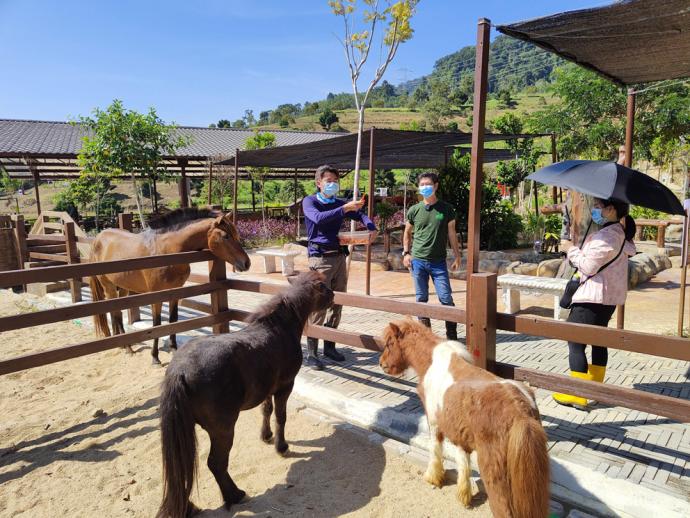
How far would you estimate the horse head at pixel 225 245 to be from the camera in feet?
14.6

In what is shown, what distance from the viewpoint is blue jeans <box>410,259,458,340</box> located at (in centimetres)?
450

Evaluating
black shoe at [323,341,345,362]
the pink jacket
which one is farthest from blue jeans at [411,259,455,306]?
the pink jacket

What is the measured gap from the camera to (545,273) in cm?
789

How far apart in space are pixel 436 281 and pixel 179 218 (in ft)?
9.33

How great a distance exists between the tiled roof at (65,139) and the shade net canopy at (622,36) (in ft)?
48.3

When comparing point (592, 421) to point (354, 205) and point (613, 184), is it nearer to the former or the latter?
point (613, 184)

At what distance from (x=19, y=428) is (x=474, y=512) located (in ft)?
11.4

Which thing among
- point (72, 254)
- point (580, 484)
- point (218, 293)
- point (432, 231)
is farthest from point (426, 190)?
point (72, 254)

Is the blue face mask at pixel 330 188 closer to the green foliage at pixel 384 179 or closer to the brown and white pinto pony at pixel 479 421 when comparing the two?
the brown and white pinto pony at pixel 479 421

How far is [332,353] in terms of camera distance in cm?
459

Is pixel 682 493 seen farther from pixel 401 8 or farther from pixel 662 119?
pixel 662 119

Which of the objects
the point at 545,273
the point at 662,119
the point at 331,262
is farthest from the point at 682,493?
the point at 662,119

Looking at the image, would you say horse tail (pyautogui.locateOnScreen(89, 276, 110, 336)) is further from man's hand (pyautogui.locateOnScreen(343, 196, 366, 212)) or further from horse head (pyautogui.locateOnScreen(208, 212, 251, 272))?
man's hand (pyautogui.locateOnScreen(343, 196, 366, 212))

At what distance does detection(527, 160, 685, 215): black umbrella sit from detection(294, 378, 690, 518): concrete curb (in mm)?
1635
